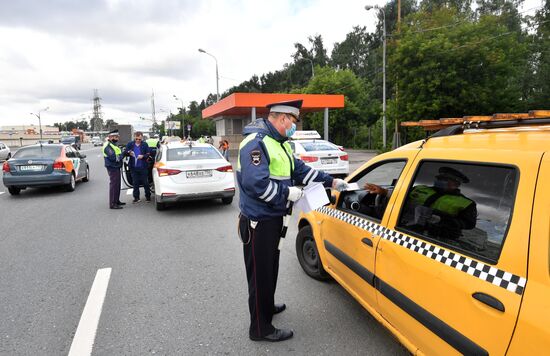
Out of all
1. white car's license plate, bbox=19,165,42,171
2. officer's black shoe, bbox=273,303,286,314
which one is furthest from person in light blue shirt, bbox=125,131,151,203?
officer's black shoe, bbox=273,303,286,314

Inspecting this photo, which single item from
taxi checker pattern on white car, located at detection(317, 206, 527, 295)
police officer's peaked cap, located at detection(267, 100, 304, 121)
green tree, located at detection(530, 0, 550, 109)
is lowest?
taxi checker pattern on white car, located at detection(317, 206, 527, 295)

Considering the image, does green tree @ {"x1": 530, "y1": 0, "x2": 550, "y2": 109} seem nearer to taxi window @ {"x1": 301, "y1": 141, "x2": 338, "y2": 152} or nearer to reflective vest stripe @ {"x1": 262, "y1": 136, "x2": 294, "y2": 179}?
taxi window @ {"x1": 301, "y1": 141, "x2": 338, "y2": 152}

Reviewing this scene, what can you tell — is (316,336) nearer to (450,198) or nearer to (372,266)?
(372,266)

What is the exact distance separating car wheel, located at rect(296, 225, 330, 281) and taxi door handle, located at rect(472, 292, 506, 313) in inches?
79.5

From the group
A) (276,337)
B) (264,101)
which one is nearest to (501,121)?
(276,337)

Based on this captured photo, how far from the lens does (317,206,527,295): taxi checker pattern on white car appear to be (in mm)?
1615

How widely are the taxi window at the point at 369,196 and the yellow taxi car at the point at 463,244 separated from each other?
0.02 m

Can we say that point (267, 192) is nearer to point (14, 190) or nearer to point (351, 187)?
point (351, 187)

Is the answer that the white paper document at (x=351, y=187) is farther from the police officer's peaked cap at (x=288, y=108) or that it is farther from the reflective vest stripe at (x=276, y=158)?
the police officer's peaked cap at (x=288, y=108)

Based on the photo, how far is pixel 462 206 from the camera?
214cm

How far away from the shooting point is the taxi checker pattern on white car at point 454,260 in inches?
63.6

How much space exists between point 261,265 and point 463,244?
139 centimetres

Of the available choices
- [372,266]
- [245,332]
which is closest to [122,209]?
[245,332]

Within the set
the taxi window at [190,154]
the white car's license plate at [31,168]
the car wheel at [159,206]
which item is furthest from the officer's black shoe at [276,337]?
the white car's license plate at [31,168]
